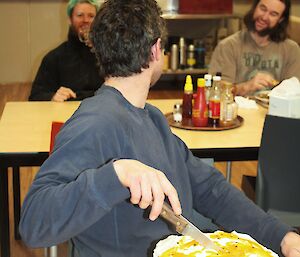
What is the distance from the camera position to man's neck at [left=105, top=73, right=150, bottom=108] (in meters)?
1.44

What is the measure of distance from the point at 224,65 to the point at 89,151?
210cm

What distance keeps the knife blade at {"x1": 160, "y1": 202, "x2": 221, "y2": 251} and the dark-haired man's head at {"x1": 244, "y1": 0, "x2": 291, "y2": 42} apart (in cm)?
228

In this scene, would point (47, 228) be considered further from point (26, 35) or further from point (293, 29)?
point (26, 35)

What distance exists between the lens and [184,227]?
1.11 meters

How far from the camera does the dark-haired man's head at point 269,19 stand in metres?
3.21

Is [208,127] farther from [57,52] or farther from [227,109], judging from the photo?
[57,52]

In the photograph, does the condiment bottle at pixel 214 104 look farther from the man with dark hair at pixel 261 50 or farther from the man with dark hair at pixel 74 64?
the man with dark hair at pixel 74 64

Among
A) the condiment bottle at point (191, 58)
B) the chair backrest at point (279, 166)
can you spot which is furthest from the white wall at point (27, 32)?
the chair backrest at point (279, 166)

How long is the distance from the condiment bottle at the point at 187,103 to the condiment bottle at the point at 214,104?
0.09 meters

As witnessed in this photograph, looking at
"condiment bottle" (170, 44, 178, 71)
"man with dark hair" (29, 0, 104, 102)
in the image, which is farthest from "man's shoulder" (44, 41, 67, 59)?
"condiment bottle" (170, 44, 178, 71)

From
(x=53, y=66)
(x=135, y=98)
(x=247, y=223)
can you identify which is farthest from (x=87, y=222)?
(x=53, y=66)

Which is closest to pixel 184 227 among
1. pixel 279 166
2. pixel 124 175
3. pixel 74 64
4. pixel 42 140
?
pixel 124 175

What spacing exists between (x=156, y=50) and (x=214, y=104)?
1.03m

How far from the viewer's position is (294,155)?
2.05 m
